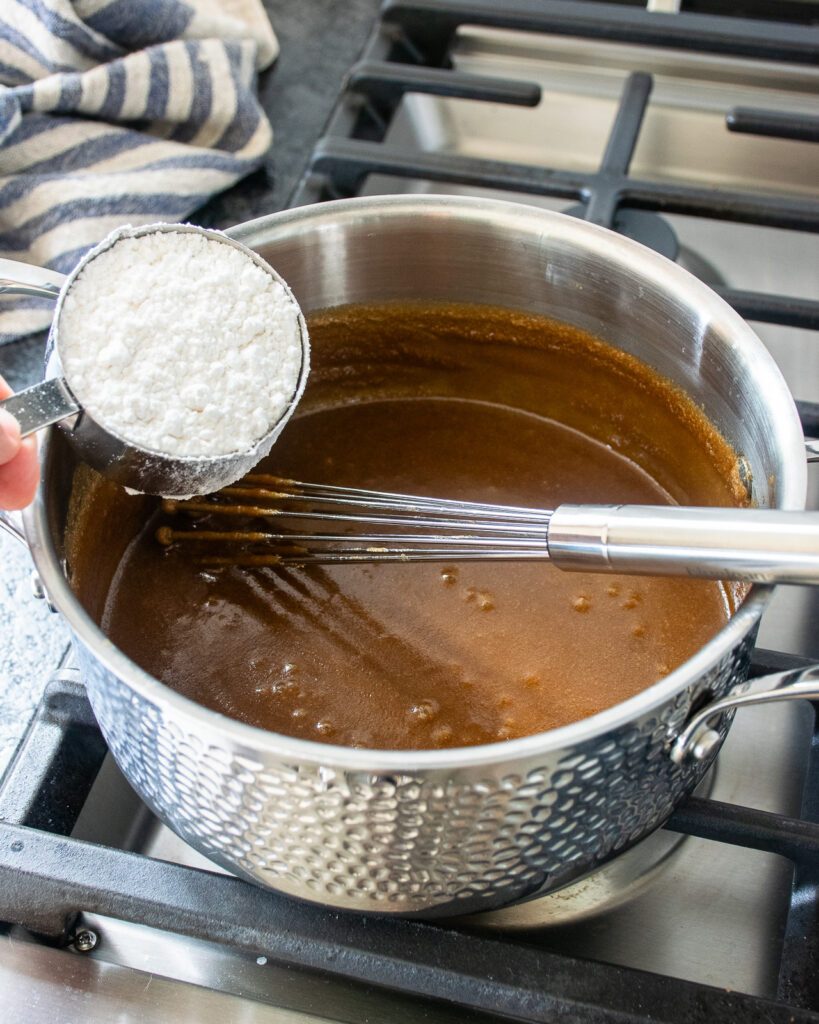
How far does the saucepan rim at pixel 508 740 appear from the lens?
1.31 ft

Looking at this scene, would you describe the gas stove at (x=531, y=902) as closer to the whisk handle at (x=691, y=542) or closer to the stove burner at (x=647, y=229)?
the stove burner at (x=647, y=229)

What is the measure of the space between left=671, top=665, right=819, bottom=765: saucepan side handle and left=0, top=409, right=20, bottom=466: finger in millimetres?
278

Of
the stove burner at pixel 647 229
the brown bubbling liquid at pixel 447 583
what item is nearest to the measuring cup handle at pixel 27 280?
the brown bubbling liquid at pixel 447 583

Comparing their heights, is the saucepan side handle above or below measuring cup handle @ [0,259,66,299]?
below

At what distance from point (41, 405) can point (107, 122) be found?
37cm

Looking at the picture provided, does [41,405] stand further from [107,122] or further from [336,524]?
[107,122]

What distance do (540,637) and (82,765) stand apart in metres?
0.25

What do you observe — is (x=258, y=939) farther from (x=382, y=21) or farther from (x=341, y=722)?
(x=382, y=21)

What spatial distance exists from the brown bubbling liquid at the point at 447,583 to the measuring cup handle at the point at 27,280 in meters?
0.14

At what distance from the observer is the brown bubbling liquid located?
0.62 meters

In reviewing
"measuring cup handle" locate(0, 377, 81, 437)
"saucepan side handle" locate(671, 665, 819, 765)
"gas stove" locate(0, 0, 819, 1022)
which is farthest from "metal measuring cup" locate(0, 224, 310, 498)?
"saucepan side handle" locate(671, 665, 819, 765)

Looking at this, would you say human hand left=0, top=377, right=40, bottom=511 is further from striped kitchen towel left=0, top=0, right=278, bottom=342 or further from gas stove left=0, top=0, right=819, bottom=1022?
striped kitchen towel left=0, top=0, right=278, bottom=342

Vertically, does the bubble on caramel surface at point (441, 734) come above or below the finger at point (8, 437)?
below

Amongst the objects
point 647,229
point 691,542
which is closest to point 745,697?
point 691,542
